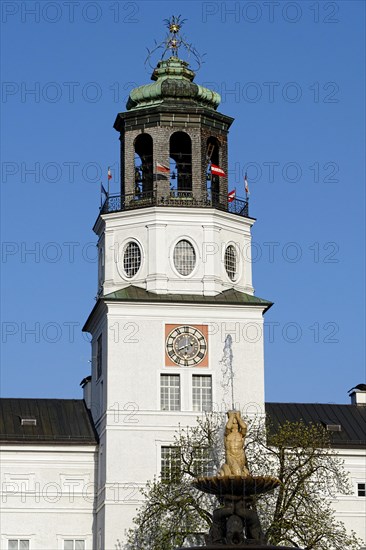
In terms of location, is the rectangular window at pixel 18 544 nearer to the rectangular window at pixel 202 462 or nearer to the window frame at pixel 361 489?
the rectangular window at pixel 202 462

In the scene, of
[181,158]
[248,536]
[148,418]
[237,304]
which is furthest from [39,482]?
[248,536]

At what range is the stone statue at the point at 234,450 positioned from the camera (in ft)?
136

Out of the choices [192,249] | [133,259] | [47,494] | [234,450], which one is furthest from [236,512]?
[133,259]

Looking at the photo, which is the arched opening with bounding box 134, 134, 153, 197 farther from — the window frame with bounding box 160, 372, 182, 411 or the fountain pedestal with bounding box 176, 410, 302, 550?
the fountain pedestal with bounding box 176, 410, 302, 550

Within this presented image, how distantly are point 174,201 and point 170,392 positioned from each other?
8410 mm

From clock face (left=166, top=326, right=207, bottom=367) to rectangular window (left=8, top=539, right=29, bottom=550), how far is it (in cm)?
1005

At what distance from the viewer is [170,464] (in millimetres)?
59719

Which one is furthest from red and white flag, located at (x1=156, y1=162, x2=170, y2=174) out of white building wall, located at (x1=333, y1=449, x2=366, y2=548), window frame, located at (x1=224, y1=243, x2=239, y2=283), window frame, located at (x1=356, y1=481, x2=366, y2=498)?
window frame, located at (x1=356, y1=481, x2=366, y2=498)

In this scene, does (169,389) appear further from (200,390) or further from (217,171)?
(217,171)

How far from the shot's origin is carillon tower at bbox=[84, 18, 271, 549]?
60688mm

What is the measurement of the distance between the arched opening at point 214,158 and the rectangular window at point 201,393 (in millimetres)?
8172

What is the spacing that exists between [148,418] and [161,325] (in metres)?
4.00

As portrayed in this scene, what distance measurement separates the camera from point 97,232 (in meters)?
66.9

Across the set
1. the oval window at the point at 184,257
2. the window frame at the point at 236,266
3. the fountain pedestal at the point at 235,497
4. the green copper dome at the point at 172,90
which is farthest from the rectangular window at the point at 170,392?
the fountain pedestal at the point at 235,497
